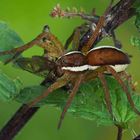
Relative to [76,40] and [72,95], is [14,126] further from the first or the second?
[76,40]

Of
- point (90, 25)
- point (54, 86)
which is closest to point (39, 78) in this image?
point (90, 25)

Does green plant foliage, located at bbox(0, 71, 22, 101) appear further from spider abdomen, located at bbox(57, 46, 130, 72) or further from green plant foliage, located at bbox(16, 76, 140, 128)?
spider abdomen, located at bbox(57, 46, 130, 72)

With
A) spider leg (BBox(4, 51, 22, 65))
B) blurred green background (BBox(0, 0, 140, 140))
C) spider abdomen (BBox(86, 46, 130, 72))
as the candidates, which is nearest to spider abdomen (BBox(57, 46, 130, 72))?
spider abdomen (BBox(86, 46, 130, 72))

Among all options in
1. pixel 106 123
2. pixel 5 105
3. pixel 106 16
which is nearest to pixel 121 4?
pixel 106 16

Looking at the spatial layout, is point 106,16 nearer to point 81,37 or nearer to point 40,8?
point 81,37

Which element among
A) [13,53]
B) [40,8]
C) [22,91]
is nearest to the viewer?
[22,91]

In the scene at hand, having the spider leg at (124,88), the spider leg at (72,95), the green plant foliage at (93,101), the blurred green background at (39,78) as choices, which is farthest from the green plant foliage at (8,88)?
the blurred green background at (39,78)
